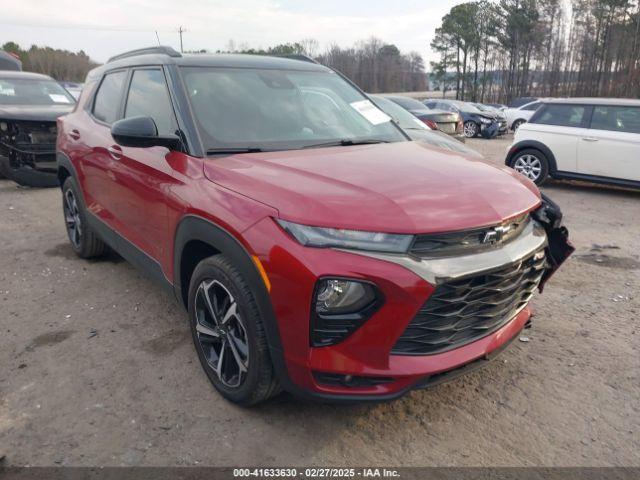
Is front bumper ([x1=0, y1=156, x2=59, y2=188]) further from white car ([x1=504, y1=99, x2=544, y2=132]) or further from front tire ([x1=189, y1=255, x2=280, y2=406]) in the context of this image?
white car ([x1=504, y1=99, x2=544, y2=132])

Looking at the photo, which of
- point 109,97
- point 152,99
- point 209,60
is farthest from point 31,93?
point 209,60

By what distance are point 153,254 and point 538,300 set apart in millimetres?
3001

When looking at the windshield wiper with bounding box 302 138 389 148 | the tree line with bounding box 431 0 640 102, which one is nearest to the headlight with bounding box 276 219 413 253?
the windshield wiper with bounding box 302 138 389 148

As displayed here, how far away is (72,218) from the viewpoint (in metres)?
5.14

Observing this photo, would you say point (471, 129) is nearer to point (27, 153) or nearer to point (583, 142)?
point (583, 142)

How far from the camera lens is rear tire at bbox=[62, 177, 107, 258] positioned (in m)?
4.74

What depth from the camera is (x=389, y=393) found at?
2.20m

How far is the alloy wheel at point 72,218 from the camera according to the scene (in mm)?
4949

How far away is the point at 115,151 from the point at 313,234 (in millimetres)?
2210

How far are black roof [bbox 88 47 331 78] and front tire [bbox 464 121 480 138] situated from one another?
1761 cm

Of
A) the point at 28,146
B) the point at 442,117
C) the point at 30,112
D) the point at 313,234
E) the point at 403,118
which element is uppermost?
the point at 30,112

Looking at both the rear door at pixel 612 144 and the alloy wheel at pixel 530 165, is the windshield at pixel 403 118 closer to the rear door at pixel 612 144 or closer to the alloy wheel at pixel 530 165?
the alloy wheel at pixel 530 165

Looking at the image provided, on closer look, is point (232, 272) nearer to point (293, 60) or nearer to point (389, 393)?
point (389, 393)

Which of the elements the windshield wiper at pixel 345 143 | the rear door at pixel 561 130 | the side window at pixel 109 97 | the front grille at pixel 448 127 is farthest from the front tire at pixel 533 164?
the side window at pixel 109 97
